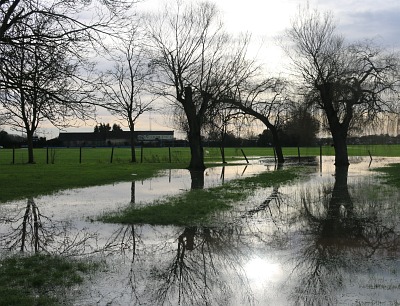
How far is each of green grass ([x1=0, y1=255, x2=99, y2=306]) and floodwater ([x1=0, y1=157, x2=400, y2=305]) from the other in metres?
0.24

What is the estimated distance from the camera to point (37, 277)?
5.91m

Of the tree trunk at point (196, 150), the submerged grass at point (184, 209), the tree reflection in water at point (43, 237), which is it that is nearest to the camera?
the tree reflection in water at point (43, 237)

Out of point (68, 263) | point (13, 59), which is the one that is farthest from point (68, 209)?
point (68, 263)

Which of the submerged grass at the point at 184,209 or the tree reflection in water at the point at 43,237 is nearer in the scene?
the tree reflection in water at the point at 43,237

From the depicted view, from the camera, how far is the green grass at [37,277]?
5.12 metres

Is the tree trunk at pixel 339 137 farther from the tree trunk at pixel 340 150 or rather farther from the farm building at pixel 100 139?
the farm building at pixel 100 139

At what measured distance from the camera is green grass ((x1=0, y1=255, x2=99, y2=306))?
5121 millimetres

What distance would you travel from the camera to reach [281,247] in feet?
25.5

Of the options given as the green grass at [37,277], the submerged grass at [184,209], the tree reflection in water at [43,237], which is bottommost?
the tree reflection in water at [43,237]

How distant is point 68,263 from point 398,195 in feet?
36.4

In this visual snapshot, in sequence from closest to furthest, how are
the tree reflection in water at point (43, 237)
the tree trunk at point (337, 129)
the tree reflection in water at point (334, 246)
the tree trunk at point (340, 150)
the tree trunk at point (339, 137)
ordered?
the tree reflection in water at point (334, 246) < the tree reflection in water at point (43, 237) < the tree trunk at point (337, 129) < the tree trunk at point (339, 137) < the tree trunk at point (340, 150)

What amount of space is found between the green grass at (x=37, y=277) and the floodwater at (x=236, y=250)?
24 centimetres

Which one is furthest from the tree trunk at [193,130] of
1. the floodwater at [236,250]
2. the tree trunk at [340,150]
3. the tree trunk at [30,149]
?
the floodwater at [236,250]

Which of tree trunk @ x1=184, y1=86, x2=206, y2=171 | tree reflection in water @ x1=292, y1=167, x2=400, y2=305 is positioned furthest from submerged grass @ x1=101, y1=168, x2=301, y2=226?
tree trunk @ x1=184, y1=86, x2=206, y2=171
